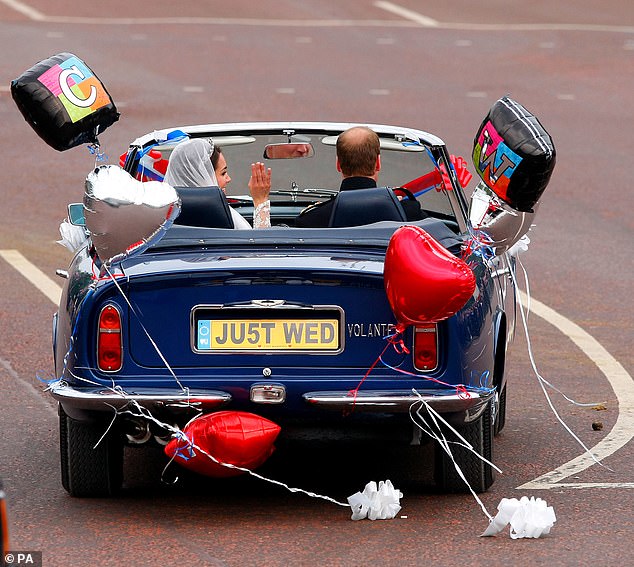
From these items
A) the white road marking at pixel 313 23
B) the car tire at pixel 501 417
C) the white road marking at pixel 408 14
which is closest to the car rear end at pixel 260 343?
the car tire at pixel 501 417

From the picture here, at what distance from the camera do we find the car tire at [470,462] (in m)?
6.97

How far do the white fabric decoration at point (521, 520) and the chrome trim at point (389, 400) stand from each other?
1.42 ft

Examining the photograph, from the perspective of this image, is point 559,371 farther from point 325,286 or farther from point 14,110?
point 14,110

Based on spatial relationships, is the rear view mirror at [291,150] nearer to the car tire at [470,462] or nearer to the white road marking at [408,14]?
the car tire at [470,462]

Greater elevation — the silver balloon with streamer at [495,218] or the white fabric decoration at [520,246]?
the silver balloon with streamer at [495,218]

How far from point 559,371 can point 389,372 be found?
3.70 metres

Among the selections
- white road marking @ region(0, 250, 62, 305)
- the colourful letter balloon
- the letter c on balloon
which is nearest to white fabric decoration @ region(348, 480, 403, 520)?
the colourful letter balloon

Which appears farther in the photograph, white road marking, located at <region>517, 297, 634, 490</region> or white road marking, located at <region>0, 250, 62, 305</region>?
white road marking, located at <region>0, 250, 62, 305</region>

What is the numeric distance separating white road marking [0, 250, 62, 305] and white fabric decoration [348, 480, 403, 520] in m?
5.40

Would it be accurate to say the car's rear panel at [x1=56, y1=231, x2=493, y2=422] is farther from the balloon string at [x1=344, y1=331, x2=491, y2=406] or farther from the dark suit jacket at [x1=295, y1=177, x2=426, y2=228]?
the dark suit jacket at [x1=295, y1=177, x2=426, y2=228]

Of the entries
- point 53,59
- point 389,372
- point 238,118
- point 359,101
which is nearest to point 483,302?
point 389,372

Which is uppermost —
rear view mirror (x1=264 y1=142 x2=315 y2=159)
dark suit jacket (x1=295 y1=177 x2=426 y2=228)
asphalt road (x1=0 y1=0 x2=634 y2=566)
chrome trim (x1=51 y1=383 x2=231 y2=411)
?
dark suit jacket (x1=295 y1=177 x2=426 y2=228)

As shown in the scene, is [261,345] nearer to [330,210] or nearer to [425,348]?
[425,348]

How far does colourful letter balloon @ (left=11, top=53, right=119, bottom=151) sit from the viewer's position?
7.29 metres
